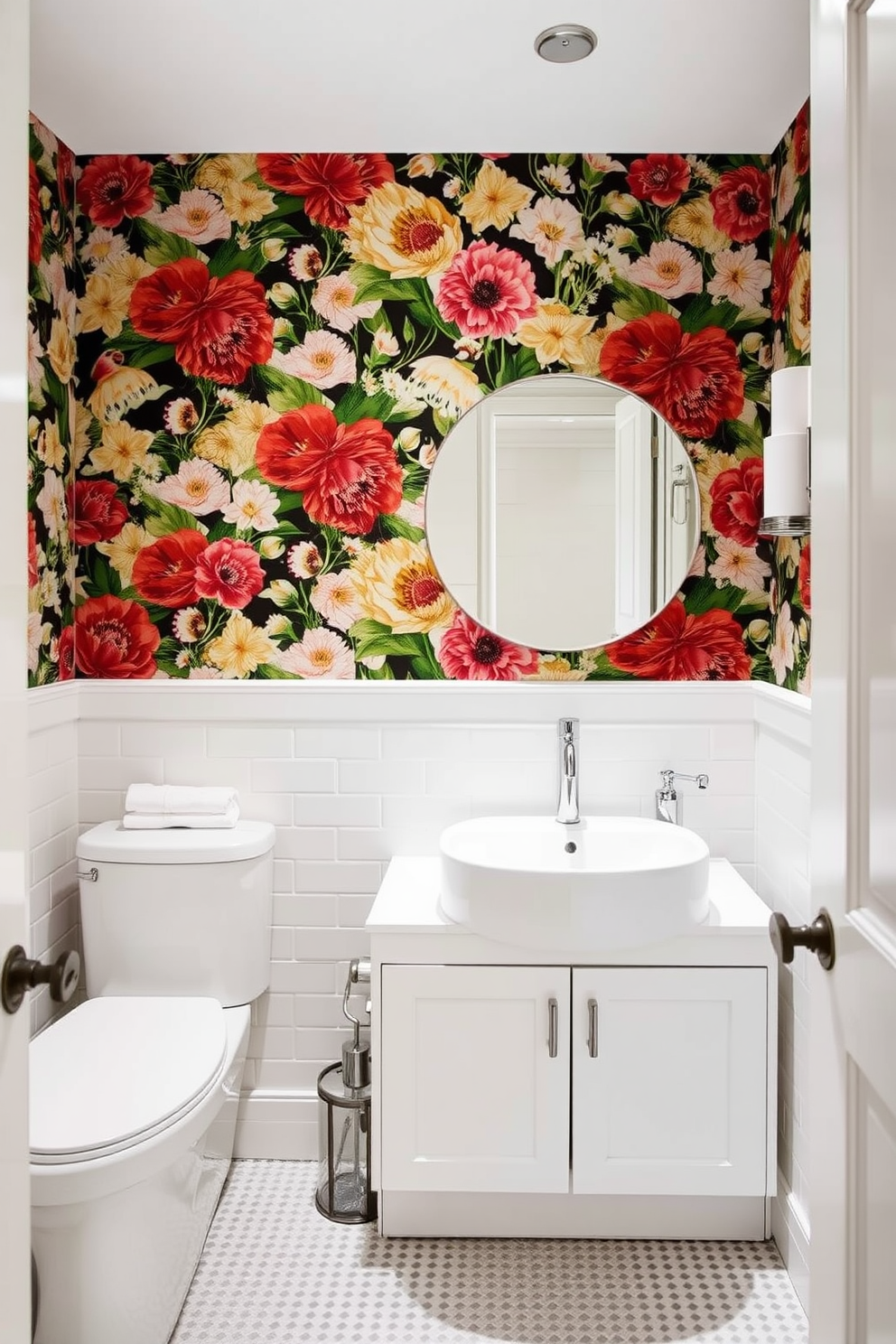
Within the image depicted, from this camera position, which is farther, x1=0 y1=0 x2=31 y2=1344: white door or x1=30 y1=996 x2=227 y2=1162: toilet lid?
x1=30 y1=996 x2=227 y2=1162: toilet lid

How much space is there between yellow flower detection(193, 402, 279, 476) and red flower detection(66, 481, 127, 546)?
0.89ft

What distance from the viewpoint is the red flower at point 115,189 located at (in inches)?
95.1

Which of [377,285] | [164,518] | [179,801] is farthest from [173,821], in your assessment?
[377,285]

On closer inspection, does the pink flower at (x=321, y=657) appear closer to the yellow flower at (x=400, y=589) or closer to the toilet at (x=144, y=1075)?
the yellow flower at (x=400, y=589)

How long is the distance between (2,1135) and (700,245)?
231 centimetres

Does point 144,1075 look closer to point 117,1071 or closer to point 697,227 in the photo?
point 117,1071

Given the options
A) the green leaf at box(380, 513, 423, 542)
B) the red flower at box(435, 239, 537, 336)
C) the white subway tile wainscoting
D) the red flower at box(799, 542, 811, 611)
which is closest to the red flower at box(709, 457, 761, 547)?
the red flower at box(799, 542, 811, 611)

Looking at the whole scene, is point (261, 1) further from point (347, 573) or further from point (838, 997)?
point (838, 997)

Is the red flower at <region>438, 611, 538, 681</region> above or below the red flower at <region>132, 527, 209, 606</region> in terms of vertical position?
below

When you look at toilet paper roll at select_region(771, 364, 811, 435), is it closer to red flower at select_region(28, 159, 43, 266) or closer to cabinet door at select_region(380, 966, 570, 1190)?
cabinet door at select_region(380, 966, 570, 1190)

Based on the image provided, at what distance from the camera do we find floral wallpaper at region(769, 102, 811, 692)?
2129 millimetres

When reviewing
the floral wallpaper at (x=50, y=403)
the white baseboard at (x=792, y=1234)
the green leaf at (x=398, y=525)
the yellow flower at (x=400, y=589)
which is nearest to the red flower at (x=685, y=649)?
the yellow flower at (x=400, y=589)

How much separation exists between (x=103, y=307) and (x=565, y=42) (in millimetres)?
1243

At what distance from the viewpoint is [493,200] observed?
2396 mm
